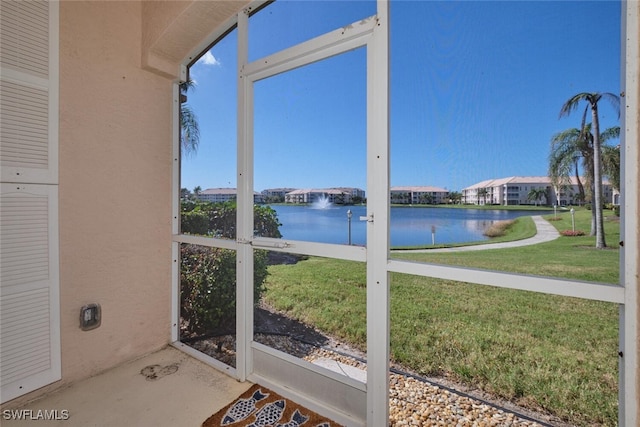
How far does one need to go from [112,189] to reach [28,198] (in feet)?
1.46

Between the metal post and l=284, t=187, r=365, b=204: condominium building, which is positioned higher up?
l=284, t=187, r=365, b=204: condominium building

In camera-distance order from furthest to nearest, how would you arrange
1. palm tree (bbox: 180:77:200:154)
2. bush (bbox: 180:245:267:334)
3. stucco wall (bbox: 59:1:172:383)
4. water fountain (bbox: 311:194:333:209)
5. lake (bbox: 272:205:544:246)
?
palm tree (bbox: 180:77:200:154) < bush (bbox: 180:245:267:334) < stucco wall (bbox: 59:1:172:383) < water fountain (bbox: 311:194:333:209) < lake (bbox: 272:205:544:246)

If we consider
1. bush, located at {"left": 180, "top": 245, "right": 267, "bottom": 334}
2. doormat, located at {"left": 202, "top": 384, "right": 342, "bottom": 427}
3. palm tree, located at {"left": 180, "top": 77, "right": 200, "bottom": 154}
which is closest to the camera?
doormat, located at {"left": 202, "top": 384, "right": 342, "bottom": 427}

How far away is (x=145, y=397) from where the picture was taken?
1.76m

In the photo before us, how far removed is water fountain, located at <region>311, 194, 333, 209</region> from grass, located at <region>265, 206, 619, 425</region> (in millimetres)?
321

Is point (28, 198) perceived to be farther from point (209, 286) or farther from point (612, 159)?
point (612, 159)

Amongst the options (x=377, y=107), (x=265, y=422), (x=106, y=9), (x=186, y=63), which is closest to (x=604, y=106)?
(x=377, y=107)

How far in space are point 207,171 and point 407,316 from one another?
176cm

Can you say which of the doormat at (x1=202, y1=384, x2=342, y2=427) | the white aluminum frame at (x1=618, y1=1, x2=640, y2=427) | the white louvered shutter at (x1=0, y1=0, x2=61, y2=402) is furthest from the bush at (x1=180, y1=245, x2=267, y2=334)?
the white aluminum frame at (x1=618, y1=1, x2=640, y2=427)

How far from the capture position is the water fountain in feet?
5.52

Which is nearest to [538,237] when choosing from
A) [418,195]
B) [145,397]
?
[418,195]

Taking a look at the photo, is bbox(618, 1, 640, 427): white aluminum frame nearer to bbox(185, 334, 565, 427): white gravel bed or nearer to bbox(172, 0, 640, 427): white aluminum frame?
bbox(172, 0, 640, 427): white aluminum frame

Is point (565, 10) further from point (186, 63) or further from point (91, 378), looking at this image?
point (91, 378)

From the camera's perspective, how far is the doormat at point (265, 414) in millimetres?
1530
